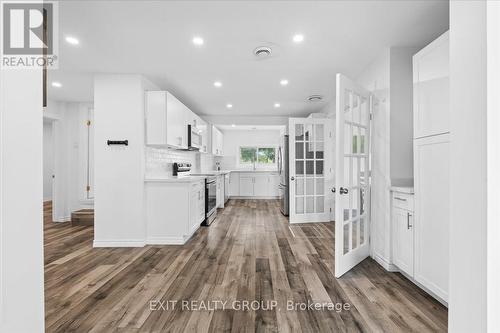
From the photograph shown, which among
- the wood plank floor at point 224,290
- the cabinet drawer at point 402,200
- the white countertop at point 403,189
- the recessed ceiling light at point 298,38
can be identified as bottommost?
the wood plank floor at point 224,290

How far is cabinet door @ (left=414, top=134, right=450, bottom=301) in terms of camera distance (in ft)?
6.37

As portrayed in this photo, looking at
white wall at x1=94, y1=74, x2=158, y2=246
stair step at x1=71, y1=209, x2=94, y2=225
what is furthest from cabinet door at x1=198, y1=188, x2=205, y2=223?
stair step at x1=71, y1=209, x2=94, y2=225

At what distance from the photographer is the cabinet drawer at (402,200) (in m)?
2.36

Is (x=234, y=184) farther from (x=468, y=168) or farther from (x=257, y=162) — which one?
(x=468, y=168)

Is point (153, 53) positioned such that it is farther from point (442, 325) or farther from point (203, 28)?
point (442, 325)

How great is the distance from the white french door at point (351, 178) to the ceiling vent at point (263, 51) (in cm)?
85

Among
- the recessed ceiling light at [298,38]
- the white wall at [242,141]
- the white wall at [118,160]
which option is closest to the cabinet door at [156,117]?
the white wall at [118,160]

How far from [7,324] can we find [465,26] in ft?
5.75

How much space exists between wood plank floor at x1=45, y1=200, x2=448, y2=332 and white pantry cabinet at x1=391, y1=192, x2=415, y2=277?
0.59 ft

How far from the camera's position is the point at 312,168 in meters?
4.88

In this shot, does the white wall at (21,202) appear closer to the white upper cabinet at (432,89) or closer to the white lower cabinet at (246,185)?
the white upper cabinet at (432,89)

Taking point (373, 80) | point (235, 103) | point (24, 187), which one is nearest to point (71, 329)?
point (24, 187)

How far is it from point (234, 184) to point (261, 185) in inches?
36.6
